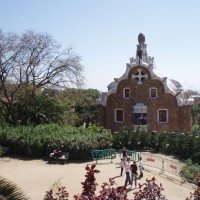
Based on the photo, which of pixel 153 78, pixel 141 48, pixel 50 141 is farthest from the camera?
pixel 141 48

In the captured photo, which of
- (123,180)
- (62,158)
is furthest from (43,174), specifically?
(123,180)

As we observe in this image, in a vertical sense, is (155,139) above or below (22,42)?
below

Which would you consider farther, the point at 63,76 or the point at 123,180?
the point at 63,76

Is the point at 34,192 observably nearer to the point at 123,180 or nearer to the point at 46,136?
the point at 123,180

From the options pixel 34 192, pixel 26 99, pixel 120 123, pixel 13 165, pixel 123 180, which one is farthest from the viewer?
pixel 120 123

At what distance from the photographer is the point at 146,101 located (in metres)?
31.9

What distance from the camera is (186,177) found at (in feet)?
58.2

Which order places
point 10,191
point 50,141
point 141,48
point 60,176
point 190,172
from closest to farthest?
point 10,191, point 60,176, point 190,172, point 50,141, point 141,48

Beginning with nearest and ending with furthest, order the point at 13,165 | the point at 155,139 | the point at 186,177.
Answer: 1. the point at 186,177
2. the point at 13,165
3. the point at 155,139

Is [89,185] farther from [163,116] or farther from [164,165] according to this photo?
[163,116]

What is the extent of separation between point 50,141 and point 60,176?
4242 millimetres

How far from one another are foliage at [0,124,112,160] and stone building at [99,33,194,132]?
9008 millimetres

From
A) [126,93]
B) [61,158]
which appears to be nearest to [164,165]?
[61,158]

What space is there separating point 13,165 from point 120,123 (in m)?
15.2
